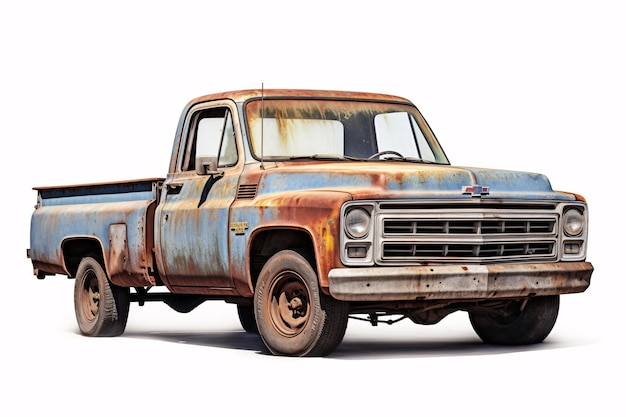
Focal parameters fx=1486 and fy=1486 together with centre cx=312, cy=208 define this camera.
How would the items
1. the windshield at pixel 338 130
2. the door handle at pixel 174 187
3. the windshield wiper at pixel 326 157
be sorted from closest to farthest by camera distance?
the windshield wiper at pixel 326 157 → the windshield at pixel 338 130 → the door handle at pixel 174 187

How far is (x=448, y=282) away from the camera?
42.8 ft

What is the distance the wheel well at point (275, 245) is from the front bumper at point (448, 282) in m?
0.63

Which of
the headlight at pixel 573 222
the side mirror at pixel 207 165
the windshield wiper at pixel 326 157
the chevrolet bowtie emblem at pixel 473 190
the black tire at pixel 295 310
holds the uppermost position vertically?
the windshield wiper at pixel 326 157

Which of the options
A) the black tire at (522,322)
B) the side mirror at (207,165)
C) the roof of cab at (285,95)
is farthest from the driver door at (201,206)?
the black tire at (522,322)

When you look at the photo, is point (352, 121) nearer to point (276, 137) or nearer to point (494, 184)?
point (276, 137)

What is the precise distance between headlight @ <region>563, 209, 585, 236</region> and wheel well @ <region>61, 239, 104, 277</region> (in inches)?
225

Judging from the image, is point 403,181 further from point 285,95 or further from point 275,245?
point 285,95

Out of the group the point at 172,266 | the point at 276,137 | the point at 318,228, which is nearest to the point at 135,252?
the point at 172,266

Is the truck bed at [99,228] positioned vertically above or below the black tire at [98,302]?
above

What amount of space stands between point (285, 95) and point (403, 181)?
2.39 meters

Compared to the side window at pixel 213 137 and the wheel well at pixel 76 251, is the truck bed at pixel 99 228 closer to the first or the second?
the wheel well at pixel 76 251

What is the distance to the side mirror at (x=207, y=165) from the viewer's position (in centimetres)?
1465

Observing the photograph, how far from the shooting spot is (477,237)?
13.4m

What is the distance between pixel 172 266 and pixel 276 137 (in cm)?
184
